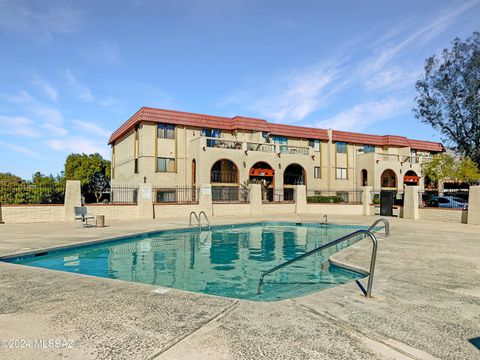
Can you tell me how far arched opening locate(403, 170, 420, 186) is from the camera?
43719 mm

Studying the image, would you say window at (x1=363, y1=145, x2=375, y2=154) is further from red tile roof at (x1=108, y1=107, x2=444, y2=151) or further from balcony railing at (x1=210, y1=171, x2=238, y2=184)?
balcony railing at (x1=210, y1=171, x2=238, y2=184)

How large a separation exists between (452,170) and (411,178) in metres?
4.84

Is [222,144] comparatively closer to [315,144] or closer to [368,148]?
[315,144]

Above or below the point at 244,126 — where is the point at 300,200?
below

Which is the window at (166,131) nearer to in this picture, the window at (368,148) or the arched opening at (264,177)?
the arched opening at (264,177)

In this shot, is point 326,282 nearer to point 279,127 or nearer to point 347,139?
point 279,127

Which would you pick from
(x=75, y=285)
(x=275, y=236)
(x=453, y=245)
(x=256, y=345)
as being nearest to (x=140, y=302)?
(x=75, y=285)

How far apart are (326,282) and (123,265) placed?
605 centimetres

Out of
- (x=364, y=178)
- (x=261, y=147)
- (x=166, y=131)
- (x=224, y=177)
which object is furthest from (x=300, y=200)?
(x=364, y=178)

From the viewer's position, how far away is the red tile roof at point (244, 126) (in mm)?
33688

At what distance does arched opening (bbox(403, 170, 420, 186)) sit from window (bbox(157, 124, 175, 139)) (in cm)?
3160

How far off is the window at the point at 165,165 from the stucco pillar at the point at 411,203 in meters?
22.5

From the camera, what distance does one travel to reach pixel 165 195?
33.4 meters

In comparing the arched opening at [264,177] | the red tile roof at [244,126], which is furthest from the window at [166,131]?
the arched opening at [264,177]
